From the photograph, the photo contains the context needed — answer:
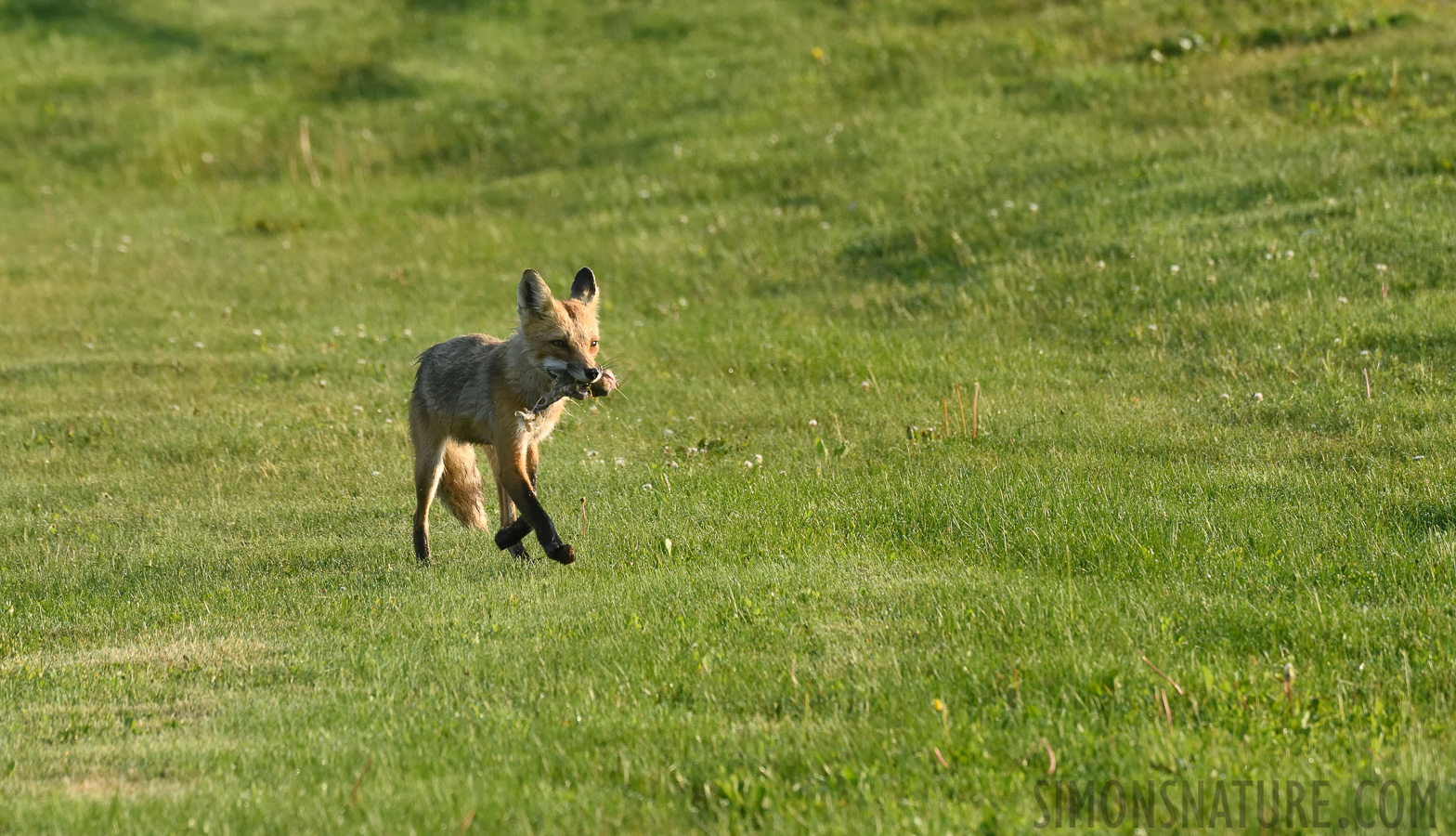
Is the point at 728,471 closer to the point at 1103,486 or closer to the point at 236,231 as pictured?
the point at 1103,486

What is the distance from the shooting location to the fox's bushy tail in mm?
10125

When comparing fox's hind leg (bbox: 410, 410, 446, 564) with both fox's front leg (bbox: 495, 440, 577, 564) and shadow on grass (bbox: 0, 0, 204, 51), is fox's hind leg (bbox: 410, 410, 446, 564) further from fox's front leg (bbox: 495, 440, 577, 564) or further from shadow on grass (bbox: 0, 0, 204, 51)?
shadow on grass (bbox: 0, 0, 204, 51)

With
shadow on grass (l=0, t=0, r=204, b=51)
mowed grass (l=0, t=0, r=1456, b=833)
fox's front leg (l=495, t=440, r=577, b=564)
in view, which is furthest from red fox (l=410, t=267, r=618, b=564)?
shadow on grass (l=0, t=0, r=204, b=51)

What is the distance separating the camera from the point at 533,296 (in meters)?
9.06

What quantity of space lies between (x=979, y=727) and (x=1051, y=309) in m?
10.3

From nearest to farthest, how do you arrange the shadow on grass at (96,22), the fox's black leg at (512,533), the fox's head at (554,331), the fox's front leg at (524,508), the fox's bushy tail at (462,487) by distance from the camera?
the fox's front leg at (524,508) < the fox's head at (554,331) < the fox's black leg at (512,533) < the fox's bushy tail at (462,487) < the shadow on grass at (96,22)

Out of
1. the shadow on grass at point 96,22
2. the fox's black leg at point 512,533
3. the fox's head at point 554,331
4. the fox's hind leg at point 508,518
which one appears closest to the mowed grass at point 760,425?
the fox's black leg at point 512,533

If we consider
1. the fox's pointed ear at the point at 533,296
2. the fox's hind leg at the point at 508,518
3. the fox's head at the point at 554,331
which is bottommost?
the fox's hind leg at the point at 508,518

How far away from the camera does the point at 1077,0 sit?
92.9 ft

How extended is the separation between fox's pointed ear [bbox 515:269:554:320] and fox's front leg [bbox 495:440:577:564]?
37.0 inches

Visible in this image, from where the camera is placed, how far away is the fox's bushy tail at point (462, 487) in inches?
399

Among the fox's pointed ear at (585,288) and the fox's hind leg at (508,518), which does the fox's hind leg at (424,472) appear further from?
the fox's pointed ear at (585,288)

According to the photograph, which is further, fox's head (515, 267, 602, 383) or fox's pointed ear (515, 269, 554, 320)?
fox's pointed ear (515, 269, 554, 320)

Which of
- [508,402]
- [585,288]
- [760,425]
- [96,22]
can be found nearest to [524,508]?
[508,402]
